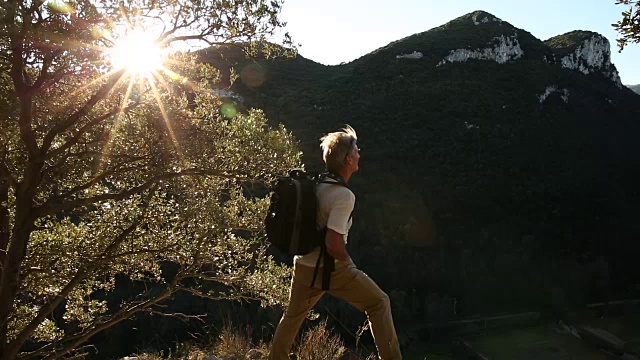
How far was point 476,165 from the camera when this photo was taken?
42344mm

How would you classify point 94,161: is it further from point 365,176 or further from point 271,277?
point 365,176

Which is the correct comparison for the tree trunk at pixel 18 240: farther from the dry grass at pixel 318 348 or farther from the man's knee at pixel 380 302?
the man's knee at pixel 380 302

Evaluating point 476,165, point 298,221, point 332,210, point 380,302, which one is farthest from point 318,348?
point 476,165

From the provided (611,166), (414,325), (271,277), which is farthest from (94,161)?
(611,166)

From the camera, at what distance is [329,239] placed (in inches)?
107

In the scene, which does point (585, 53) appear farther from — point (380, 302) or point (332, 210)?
point (332, 210)

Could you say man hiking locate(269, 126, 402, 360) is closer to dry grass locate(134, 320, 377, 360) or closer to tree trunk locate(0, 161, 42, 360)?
dry grass locate(134, 320, 377, 360)

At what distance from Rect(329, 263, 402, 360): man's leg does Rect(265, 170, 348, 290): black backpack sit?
10 cm

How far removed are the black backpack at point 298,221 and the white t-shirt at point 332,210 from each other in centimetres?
4

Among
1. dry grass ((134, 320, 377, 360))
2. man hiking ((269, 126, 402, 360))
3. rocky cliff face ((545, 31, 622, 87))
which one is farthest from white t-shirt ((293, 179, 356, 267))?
rocky cliff face ((545, 31, 622, 87))

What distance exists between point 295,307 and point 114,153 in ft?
6.76

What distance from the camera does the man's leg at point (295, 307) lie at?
9.68 feet

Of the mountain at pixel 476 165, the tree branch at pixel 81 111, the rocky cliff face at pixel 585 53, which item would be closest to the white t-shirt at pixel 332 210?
the tree branch at pixel 81 111

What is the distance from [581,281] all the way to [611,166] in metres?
18.1
